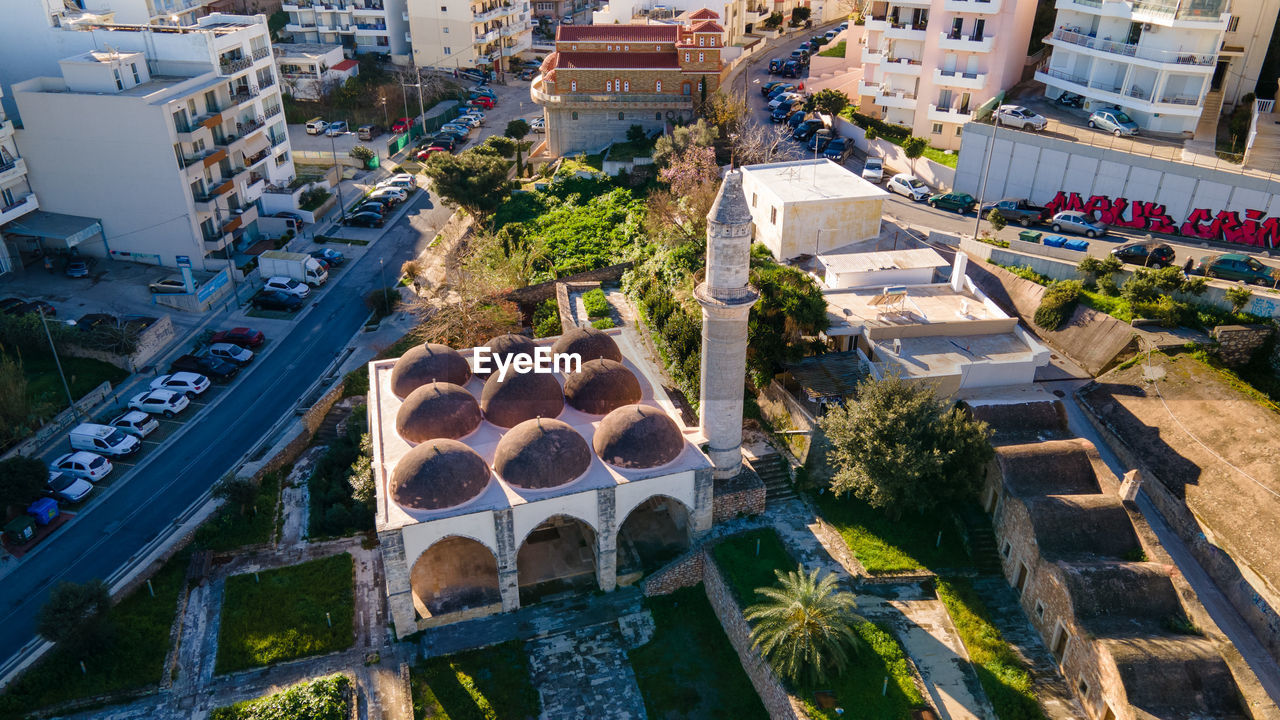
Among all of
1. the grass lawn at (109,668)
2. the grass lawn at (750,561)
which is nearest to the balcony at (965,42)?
the grass lawn at (750,561)

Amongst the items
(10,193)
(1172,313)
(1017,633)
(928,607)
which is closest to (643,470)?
(928,607)

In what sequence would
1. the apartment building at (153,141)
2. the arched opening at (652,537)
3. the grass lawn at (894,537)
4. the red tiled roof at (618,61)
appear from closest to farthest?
the grass lawn at (894,537), the arched opening at (652,537), the apartment building at (153,141), the red tiled roof at (618,61)

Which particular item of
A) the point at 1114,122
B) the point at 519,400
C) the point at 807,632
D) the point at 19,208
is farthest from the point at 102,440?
the point at 1114,122

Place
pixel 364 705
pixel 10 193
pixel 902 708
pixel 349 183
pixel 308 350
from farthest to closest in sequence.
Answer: pixel 349 183 → pixel 10 193 → pixel 308 350 → pixel 364 705 → pixel 902 708

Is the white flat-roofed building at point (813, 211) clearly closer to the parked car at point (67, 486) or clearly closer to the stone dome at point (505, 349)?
the stone dome at point (505, 349)

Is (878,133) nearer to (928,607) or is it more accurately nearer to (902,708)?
(928,607)

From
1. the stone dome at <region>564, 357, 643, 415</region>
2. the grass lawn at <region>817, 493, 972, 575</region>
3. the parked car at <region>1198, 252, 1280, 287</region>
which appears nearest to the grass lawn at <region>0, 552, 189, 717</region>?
the stone dome at <region>564, 357, 643, 415</region>

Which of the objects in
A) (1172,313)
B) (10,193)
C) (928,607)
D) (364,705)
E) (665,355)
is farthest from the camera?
(10,193)

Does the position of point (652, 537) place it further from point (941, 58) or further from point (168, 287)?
point (941, 58)
